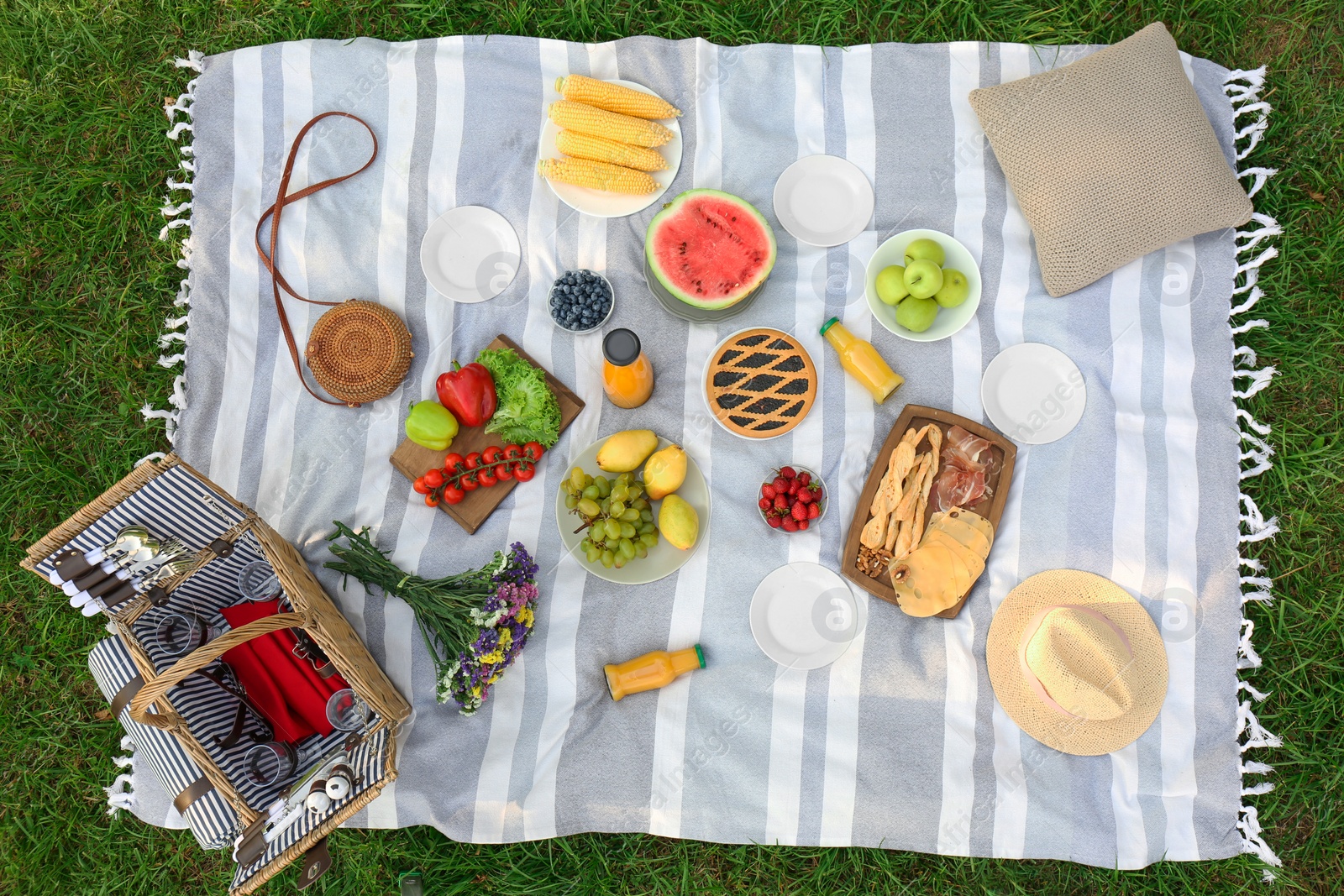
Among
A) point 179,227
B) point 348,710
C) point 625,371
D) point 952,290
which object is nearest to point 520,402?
point 625,371

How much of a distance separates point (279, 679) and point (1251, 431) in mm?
4068

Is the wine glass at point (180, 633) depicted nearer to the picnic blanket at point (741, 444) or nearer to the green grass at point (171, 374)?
the picnic blanket at point (741, 444)

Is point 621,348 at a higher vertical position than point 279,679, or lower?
higher

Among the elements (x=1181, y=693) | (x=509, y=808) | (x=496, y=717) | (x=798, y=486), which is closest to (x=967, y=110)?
(x=798, y=486)

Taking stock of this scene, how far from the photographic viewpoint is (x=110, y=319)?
356 centimetres

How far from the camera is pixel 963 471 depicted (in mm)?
3062

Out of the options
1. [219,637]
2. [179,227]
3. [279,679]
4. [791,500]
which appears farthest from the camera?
[179,227]

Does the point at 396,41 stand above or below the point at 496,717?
above

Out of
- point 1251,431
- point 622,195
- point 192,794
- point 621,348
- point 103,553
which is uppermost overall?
point 622,195

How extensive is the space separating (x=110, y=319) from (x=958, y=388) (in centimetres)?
382

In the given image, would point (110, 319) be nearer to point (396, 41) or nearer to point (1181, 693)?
point (396, 41)

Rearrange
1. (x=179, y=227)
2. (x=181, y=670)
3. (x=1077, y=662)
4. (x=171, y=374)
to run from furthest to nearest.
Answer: (x=179, y=227) → (x=171, y=374) → (x=1077, y=662) → (x=181, y=670)

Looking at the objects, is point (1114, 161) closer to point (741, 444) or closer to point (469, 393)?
point (741, 444)

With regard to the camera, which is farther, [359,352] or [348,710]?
[359,352]
